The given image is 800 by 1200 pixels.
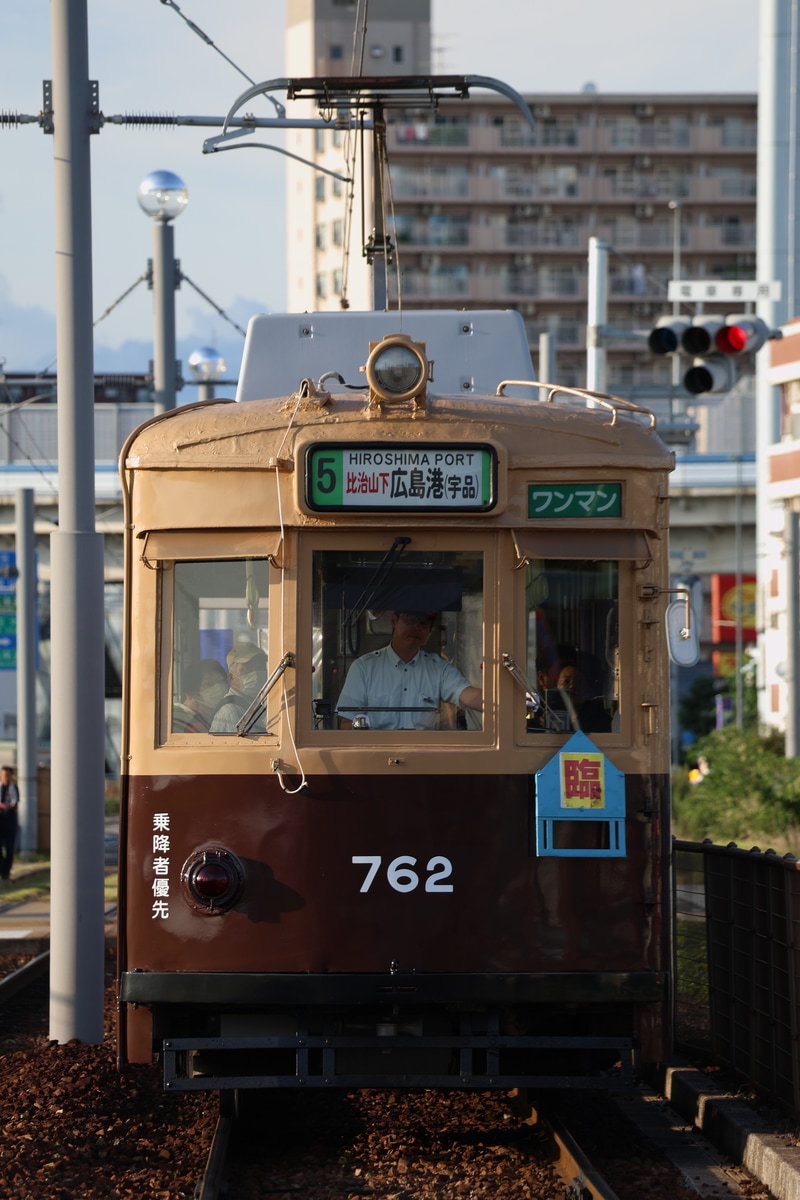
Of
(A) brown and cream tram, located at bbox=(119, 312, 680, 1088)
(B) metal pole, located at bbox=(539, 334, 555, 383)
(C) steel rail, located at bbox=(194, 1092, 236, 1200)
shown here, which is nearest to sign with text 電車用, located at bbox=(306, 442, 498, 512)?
(A) brown and cream tram, located at bbox=(119, 312, 680, 1088)

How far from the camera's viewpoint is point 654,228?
249 feet

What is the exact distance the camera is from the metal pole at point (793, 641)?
24.5 m

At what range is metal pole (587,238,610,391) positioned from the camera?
59.8ft

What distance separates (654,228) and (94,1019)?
71.1 m

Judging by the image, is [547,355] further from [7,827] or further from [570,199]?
[570,199]

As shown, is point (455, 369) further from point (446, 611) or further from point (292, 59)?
point (292, 59)

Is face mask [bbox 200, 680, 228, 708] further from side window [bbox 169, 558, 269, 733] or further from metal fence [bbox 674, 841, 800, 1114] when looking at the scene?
metal fence [bbox 674, 841, 800, 1114]

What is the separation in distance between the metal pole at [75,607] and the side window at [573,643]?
11.0 ft

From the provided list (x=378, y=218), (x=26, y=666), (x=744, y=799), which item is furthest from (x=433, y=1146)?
(x=26, y=666)

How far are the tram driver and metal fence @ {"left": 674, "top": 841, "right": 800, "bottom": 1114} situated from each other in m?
1.75

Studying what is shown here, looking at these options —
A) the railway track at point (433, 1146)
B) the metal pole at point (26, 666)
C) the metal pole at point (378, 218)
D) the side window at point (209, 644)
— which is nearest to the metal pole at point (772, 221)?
the metal pole at point (26, 666)

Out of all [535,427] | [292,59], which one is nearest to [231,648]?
[535,427]

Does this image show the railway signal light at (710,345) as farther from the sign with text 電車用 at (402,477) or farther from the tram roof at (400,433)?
the sign with text 電車用 at (402,477)

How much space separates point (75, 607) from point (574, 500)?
12.1 ft
